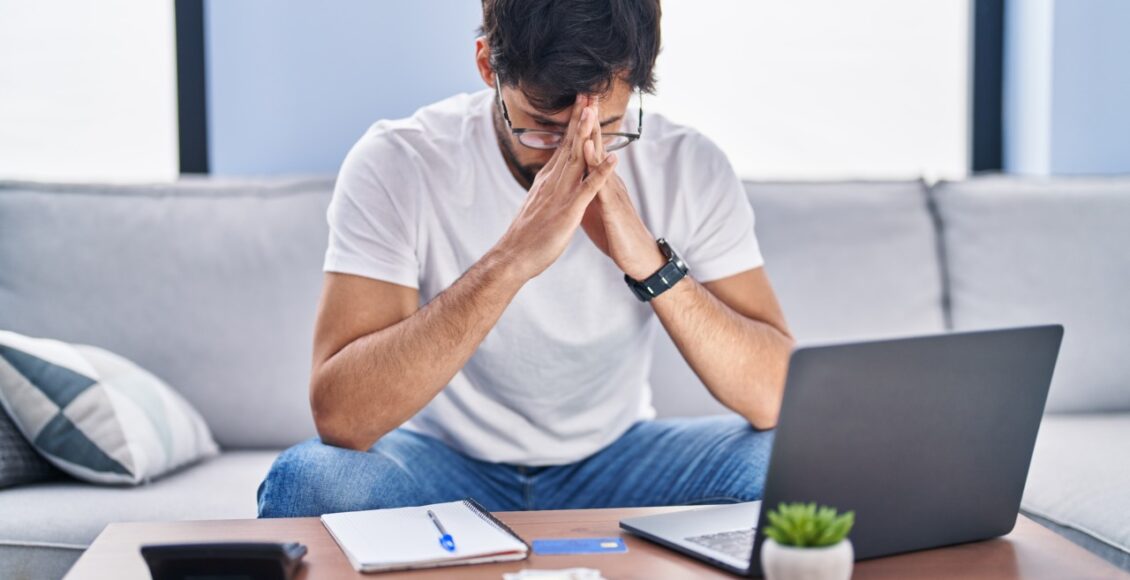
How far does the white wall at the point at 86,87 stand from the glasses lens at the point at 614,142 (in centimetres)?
131

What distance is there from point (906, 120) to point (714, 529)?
5.96 ft

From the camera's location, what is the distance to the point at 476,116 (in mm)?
1747

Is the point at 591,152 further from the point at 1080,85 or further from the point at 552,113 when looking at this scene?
the point at 1080,85

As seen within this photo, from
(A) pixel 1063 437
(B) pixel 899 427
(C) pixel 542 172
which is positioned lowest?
(A) pixel 1063 437

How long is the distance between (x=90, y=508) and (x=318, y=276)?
0.63 meters

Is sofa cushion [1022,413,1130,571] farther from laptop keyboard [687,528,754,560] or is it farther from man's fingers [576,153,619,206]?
man's fingers [576,153,619,206]

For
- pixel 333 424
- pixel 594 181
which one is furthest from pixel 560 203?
pixel 333 424

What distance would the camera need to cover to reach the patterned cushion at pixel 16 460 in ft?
5.68

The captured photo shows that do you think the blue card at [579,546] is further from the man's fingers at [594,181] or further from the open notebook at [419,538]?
the man's fingers at [594,181]

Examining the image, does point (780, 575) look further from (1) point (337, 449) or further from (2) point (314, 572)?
(1) point (337, 449)

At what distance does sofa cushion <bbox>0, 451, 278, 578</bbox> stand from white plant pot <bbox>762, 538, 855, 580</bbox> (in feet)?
3.44

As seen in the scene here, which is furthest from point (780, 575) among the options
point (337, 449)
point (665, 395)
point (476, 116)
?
point (665, 395)

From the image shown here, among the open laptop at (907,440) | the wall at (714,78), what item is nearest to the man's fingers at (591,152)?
the open laptop at (907,440)

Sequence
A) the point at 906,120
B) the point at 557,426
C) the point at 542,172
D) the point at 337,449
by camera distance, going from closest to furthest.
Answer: the point at 337,449
the point at 542,172
the point at 557,426
the point at 906,120
